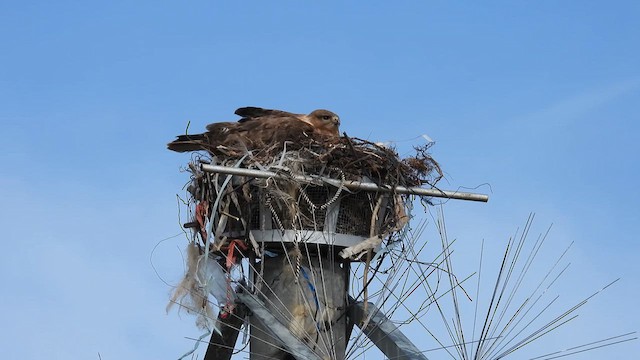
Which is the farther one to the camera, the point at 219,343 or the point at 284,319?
the point at 219,343

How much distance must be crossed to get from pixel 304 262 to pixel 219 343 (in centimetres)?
106

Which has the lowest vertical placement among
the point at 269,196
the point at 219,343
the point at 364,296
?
the point at 219,343

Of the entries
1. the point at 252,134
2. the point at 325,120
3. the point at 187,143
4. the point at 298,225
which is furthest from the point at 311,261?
the point at 325,120

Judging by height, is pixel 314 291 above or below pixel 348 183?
below

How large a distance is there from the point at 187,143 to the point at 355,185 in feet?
5.93

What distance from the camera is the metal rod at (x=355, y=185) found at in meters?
8.21

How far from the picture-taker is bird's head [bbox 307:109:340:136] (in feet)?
35.1

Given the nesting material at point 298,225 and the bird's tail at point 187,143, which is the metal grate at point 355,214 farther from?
the bird's tail at point 187,143

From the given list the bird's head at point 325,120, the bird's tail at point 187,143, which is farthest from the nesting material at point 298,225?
the bird's head at point 325,120

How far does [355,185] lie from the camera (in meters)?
8.58

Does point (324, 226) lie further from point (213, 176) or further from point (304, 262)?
point (213, 176)

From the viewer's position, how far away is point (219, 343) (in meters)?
9.23

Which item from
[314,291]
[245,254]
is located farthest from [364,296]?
[245,254]

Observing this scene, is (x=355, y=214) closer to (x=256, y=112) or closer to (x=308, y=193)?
(x=308, y=193)
